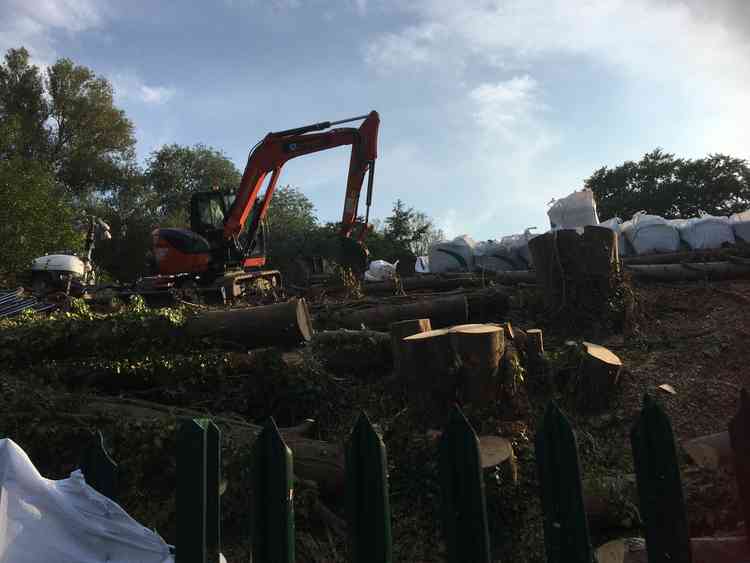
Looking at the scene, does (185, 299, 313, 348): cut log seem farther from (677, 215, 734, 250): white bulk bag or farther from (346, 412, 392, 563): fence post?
(677, 215, 734, 250): white bulk bag

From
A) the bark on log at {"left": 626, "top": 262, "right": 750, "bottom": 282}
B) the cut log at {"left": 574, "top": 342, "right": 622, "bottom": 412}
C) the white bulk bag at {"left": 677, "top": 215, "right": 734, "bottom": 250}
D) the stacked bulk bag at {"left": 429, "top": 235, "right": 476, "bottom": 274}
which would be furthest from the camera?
the stacked bulk bag at {"left": 429, "top": 235, "right": 476, "bottom": 274}

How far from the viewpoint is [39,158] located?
29.0m

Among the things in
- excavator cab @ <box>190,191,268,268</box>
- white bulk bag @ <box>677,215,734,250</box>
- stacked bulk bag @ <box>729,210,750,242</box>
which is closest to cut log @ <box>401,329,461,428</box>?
white bulk bag @ <box>677,215,734,250</box>

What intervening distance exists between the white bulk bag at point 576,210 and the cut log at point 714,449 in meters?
6.08

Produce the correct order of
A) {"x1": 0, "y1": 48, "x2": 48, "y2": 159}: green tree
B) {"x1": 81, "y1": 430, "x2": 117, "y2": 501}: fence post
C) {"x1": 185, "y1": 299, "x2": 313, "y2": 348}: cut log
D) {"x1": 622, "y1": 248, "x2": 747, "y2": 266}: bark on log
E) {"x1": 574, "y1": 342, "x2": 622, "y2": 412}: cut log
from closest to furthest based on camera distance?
{"x1": 81, "y1": 430, "x2": 117, "y2": 501}: fence post
{"x1": 574, "y1": 342, "x2": 622, "y2": 412}: cut log
{"x1": 185, "y1": 299, "x2": 313, "y2": 348}: cut log
{"x1": 622, "y1": 248, "x2": 747, "y2": 266}: bark on log
{"x1": 0, "y1": 48, "x2": 48, "y2": 159}: green tree

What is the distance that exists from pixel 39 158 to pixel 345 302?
96.5ft

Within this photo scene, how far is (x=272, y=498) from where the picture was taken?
146cm

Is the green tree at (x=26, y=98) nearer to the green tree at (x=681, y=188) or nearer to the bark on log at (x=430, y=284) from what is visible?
the bark on log at (x=430, y=284)

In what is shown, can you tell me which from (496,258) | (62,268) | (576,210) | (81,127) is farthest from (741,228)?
(81,127)

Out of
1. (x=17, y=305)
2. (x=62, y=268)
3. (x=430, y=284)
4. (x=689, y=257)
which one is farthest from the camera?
(x=62, y=268)

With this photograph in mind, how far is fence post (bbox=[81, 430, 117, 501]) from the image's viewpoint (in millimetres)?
1669

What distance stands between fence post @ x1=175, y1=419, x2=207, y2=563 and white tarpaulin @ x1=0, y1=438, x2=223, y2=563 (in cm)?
11

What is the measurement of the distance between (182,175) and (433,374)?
38.1 meters

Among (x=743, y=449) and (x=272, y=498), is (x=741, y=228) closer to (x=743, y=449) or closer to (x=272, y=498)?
(x=743, y=449)
